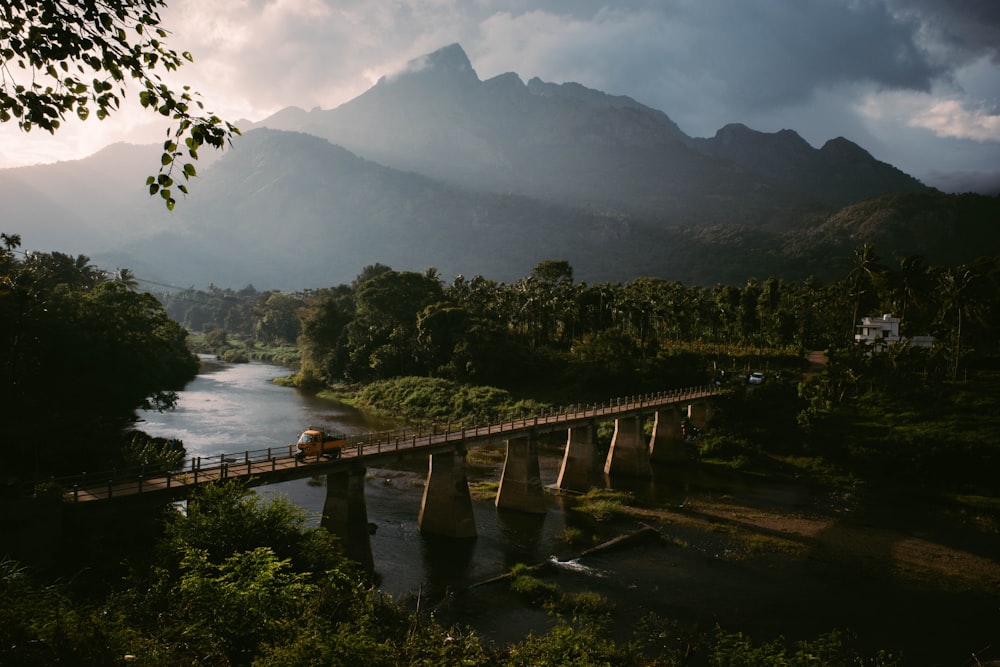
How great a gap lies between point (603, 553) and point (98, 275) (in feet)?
279

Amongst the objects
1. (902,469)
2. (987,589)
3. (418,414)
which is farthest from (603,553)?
(418,414)

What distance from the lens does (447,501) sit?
43.2 meters

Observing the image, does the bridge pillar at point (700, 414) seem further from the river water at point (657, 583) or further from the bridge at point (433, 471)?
the river water at point (657, 583)

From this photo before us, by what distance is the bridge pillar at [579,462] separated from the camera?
5741 cm

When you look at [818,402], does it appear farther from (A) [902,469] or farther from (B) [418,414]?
(B) [418,414]

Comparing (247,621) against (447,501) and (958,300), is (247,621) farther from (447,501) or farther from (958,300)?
(958,300)

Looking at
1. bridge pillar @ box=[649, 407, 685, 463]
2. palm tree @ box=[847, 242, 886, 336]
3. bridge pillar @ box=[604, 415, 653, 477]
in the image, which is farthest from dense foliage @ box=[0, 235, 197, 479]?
palm tree @ box=[847, 242, 886, 336]

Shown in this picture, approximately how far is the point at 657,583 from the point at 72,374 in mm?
43796

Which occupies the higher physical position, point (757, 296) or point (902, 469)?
point (757, 296)

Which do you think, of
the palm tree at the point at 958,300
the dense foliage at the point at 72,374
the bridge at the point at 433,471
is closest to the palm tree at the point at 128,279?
the dense foliage at the point at 72,374

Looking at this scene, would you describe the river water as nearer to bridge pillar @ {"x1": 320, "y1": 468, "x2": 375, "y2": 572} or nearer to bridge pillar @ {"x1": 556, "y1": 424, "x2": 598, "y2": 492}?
bridge pillar @ {"x1": 320, "y1": 468, "x2": 375, "y2": 572}

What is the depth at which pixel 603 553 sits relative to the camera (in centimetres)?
4159

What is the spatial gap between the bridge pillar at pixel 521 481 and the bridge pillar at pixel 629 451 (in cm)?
1616

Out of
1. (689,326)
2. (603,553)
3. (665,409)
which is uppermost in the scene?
(689,326)
